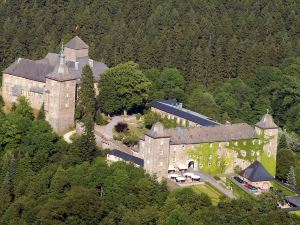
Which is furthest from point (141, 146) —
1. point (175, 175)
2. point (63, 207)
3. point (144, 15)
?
point (144, 15)

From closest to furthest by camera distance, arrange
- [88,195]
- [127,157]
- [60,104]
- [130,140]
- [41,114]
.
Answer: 1. [88,195]
2. [127,157]
3. [130,140]
4. [60,104]
5. [41,114]

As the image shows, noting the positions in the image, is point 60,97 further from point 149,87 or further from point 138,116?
point 149,87

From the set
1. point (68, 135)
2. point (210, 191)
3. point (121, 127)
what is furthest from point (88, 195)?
point (121, 127)

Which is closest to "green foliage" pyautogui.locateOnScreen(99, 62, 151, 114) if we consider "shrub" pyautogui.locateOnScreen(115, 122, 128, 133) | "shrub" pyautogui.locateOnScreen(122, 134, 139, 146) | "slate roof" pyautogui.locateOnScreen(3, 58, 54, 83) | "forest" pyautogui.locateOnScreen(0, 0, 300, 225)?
"forest" pyautogui.locateOnScreen(0, 0, 300, 225)

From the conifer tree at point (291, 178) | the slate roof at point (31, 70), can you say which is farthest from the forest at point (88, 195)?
the slate roof at point (31, 70)

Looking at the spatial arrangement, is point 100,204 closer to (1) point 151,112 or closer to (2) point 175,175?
(2) point 175,175

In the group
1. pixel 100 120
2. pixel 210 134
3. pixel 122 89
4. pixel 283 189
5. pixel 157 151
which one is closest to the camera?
pixel 157 151

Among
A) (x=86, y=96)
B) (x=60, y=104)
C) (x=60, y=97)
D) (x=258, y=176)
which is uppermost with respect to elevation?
(x=60, y=97)
